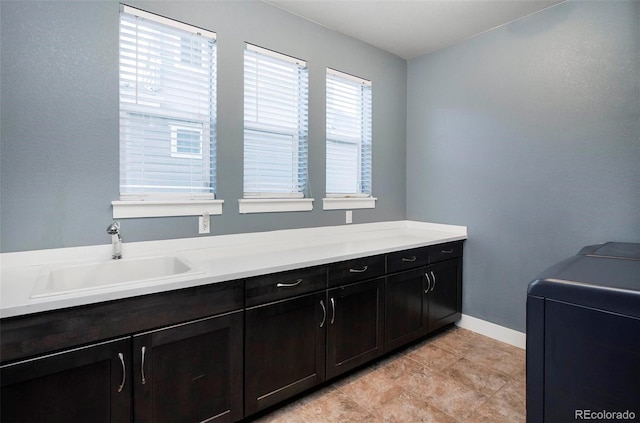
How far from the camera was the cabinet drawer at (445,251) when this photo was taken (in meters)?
2.75

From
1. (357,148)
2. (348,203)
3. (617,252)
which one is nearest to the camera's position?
(617,252)

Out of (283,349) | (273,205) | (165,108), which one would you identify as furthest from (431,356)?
(165,108)

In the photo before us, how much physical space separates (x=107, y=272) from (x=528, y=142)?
317 centimetres

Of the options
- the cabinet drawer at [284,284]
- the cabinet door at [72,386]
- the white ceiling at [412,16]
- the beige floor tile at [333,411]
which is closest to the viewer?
the cabinet door at [72,386]

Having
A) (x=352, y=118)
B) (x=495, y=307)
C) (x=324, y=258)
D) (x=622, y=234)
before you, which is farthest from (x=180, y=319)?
(x=622, y=234)

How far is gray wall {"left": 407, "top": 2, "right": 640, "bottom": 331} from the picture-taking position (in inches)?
87.7

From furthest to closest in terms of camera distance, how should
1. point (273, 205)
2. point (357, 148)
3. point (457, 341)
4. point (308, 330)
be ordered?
1. point (357, 148)
2. point (457, 341)
3. point (273, 205)
4. point (308, 330)

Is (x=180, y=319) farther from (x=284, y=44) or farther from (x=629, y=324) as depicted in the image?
(x=284, y=44)

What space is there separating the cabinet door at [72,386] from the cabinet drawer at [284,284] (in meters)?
0.59

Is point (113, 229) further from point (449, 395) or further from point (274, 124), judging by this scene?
point (449, 395)

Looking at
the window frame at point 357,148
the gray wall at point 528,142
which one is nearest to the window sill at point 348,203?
the window frame at point 357,148

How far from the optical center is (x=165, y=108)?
203 cm

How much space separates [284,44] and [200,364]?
228cm

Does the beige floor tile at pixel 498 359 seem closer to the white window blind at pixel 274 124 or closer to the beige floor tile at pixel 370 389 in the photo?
the beige floor tile at pixel 370 389
